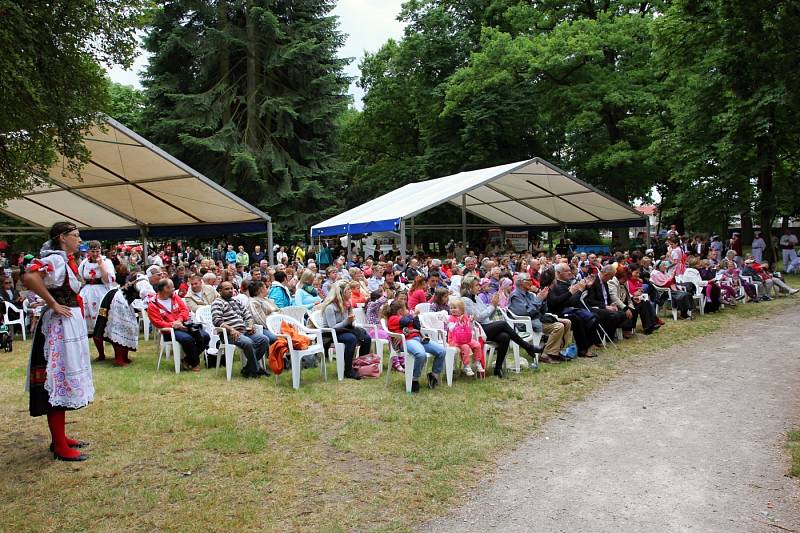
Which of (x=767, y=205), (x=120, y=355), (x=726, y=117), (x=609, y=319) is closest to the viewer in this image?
(x=120, y=355)

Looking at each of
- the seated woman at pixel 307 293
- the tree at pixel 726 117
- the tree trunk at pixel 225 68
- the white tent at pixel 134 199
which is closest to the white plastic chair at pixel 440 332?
the seated woman at pixel 307 293

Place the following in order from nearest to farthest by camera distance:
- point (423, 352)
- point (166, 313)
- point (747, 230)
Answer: point (423, 352)
point (166, 313)
point (747, 230)

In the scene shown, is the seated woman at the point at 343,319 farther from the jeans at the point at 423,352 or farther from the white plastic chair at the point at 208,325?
the white plastic chair at the point at 208,325

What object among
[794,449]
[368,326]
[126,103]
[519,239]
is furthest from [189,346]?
[126,103]

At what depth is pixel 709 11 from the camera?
1351cm

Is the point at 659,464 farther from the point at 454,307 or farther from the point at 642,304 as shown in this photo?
the point at 642,304

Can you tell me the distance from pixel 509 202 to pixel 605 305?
12155 millimetres

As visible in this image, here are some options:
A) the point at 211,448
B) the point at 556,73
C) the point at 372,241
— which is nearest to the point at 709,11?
the point at 556,73

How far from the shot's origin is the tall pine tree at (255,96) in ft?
74.4

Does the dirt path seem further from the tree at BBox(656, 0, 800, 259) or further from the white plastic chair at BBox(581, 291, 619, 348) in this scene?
the tree at BBox(656, 0, 800, 259)

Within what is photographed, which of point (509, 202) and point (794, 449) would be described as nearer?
point (794, 449)

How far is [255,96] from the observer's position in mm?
23859

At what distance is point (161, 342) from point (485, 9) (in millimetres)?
24208

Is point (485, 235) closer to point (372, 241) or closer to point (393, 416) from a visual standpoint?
point (372, 241)
